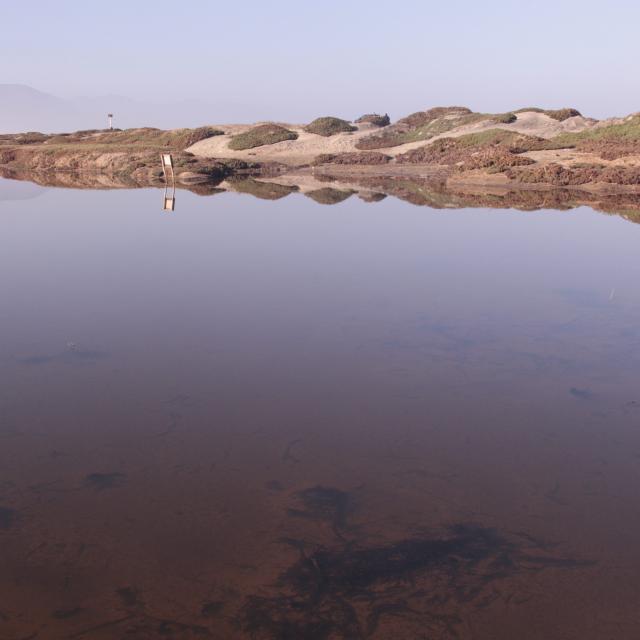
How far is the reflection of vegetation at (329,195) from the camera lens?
3014 centimetres

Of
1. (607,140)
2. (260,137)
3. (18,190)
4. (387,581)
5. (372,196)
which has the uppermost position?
(260,137)

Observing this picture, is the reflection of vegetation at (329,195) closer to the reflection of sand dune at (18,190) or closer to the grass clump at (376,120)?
the reflection of sand dune at (18,190)

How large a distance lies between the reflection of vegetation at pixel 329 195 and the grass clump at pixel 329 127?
24566 millimetres

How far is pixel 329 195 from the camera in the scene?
3231 centimetres

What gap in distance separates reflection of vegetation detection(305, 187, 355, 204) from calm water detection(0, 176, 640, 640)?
15315 millimetres

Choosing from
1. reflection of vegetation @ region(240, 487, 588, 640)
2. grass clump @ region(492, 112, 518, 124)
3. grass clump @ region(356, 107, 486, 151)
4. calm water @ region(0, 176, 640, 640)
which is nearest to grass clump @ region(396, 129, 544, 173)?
grass clump @ region(492, 112, 518, 124)

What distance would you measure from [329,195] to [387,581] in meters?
28.1

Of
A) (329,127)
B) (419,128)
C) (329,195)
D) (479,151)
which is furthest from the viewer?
(329,127)

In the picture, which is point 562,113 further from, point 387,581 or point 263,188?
point 387,581

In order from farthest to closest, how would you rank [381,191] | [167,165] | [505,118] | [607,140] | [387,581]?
[505,118] < [607,140] < [167,165] < [381,191] < [387,581]

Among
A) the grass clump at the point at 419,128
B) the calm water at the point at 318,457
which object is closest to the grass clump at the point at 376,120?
the grass clump at the point at 419,128

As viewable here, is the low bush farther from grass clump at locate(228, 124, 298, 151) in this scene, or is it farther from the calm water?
the calm water

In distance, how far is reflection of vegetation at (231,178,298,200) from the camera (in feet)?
105

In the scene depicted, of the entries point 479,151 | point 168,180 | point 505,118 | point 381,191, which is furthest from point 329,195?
point 505,118
